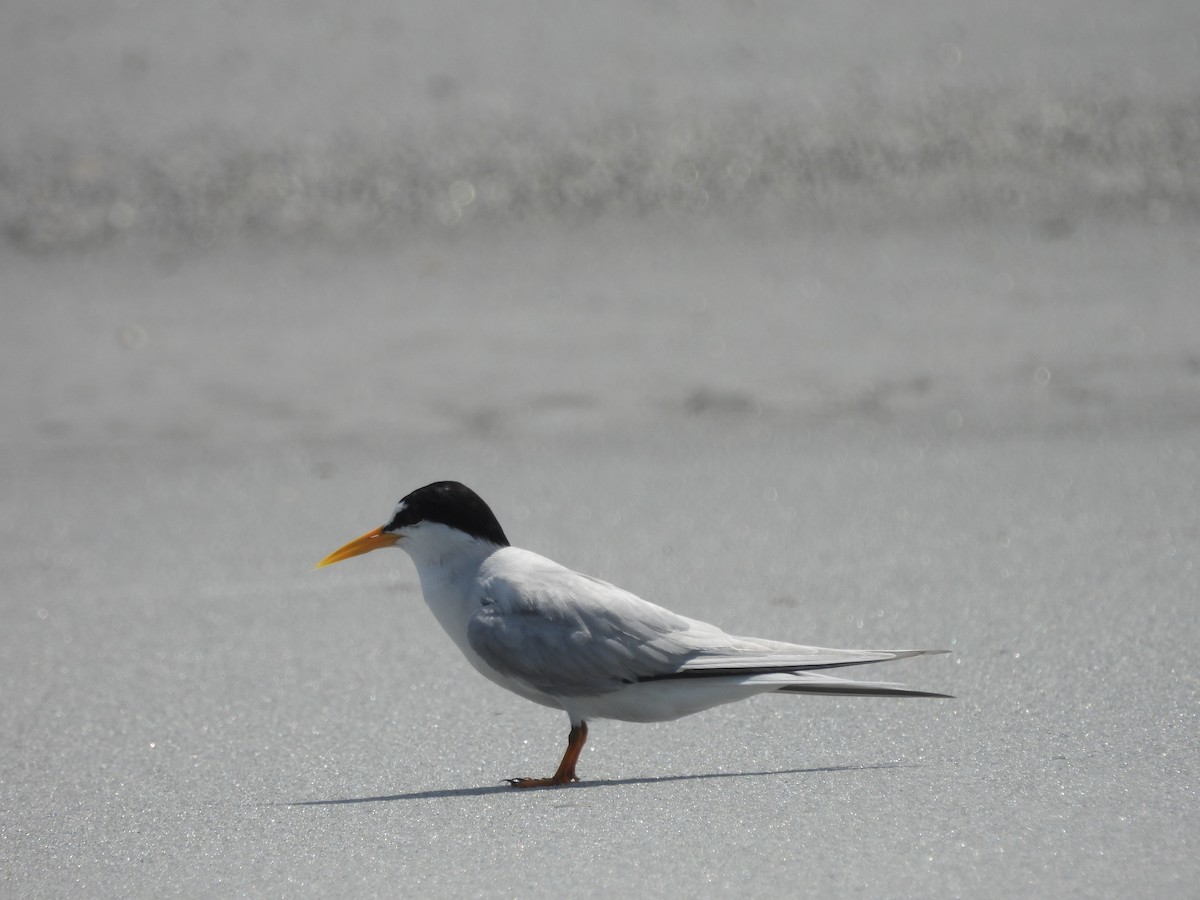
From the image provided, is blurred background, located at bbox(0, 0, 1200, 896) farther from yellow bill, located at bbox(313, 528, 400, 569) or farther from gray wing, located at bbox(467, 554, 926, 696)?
yellow bill, located at bbox(313, 528, 400, 569)

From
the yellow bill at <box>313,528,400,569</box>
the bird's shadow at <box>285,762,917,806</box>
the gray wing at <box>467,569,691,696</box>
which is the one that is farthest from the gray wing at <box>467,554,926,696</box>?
the yellow bill at <box>313,528,400,569</box>

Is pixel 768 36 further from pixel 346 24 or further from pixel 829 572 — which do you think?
pixel 829 572

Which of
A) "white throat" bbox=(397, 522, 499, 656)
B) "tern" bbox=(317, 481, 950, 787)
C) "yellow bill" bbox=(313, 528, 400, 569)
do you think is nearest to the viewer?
"tern" bbox=(317, 481, 950, 787)

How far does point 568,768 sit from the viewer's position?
3.27 meters

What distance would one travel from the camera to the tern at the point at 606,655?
3285 millimetres

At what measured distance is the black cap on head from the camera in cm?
356

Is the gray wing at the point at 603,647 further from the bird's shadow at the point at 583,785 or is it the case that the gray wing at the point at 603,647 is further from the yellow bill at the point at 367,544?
the yellow bill at the point at 367,544

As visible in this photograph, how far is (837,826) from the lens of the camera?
2.84 metres

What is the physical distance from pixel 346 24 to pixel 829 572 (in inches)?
279

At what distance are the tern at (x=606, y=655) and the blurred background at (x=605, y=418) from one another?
15cm

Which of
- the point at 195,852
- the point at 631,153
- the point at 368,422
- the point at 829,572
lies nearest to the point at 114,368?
the point at 368,422

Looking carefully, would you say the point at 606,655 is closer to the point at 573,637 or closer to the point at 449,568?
the point at 573,637

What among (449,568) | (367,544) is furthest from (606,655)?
(367,544)

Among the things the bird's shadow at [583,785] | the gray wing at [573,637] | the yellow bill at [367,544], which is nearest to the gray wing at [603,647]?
the gray wing at [573,637]
